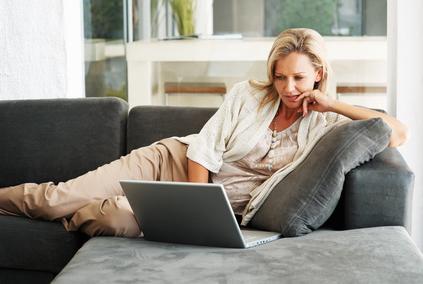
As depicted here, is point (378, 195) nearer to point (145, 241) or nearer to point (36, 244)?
point (145, 241)

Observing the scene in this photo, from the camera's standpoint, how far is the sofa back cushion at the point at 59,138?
3365 millimetres

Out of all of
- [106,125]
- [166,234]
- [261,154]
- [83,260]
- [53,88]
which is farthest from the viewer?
[53,88]

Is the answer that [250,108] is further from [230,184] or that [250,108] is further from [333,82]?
[333,82]

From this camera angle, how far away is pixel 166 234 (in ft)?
8.13

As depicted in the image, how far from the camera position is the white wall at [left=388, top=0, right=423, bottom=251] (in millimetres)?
3398

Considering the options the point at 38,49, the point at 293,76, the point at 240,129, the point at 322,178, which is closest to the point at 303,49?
the point at 293,76

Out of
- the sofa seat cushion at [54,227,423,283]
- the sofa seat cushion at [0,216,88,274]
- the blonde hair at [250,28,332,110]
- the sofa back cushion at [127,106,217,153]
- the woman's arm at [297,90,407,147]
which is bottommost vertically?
the sofa seat cushion at [0,216,88,274]

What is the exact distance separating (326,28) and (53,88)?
1423 millimetres

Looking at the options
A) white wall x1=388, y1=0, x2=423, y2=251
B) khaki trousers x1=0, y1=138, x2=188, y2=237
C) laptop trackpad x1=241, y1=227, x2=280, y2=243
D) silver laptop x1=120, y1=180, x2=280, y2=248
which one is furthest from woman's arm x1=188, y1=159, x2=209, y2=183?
white wall x1=388, y1=0, x2=423, y2=251

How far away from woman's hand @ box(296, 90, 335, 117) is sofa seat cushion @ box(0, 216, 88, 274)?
90 centimetres

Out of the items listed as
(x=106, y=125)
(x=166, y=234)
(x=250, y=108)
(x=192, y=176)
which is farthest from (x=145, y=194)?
(x=106, y=125)

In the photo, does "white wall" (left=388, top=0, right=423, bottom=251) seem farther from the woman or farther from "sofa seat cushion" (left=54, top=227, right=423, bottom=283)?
"sofa seat cushion" (left=54, top=227, right=423, bottom=283)

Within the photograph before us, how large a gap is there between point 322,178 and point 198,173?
506 mm

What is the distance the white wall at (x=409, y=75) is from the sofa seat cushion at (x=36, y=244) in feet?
4.78
